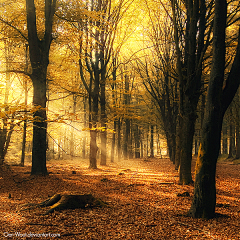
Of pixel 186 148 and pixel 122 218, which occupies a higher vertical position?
pixel 186 148

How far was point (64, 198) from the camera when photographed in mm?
4883

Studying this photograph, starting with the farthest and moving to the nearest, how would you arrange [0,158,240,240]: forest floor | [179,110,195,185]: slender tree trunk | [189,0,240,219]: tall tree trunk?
[179,110,195,185]: slender tree trunk, [189,0,240,219]: tall tree trunk, [0,158,240,240]: forest floor

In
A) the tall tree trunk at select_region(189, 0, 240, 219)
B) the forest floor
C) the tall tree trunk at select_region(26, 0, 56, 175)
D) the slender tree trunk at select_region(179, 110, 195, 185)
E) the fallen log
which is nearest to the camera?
the forest floor

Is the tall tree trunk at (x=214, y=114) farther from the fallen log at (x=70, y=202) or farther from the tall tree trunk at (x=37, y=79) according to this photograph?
the tall tree trunk at (x=37, y=79)

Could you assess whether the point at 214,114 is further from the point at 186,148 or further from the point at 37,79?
the point at 37,79

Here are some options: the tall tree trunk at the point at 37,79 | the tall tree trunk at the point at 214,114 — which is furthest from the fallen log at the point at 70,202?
the tall tree trunk at the point at 37,79

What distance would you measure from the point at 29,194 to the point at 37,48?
6.30 meters

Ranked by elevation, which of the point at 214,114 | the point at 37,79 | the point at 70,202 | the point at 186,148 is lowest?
the point at 70,202

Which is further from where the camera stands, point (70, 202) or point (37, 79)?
point (37, 79)

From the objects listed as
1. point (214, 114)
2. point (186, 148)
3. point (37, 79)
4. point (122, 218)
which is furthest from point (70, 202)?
point (37, 79)

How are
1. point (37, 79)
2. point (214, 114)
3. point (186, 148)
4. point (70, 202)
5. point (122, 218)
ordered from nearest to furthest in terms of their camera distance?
1. point (214, 114)
2. point (122, 218)
3. point (70, 202)
4. point (186, 148)
5. point (37, 79)

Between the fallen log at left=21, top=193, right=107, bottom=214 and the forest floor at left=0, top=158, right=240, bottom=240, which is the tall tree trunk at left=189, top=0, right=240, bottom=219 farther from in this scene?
the fallen log at left=21, top=193, right=107, bottom=214

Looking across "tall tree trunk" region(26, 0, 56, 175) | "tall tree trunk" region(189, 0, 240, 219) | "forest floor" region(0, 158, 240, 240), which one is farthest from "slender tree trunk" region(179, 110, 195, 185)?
"tall tree trunk" region(26, 0, 56, 175)

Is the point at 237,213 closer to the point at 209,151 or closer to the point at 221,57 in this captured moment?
the point at 209,151
